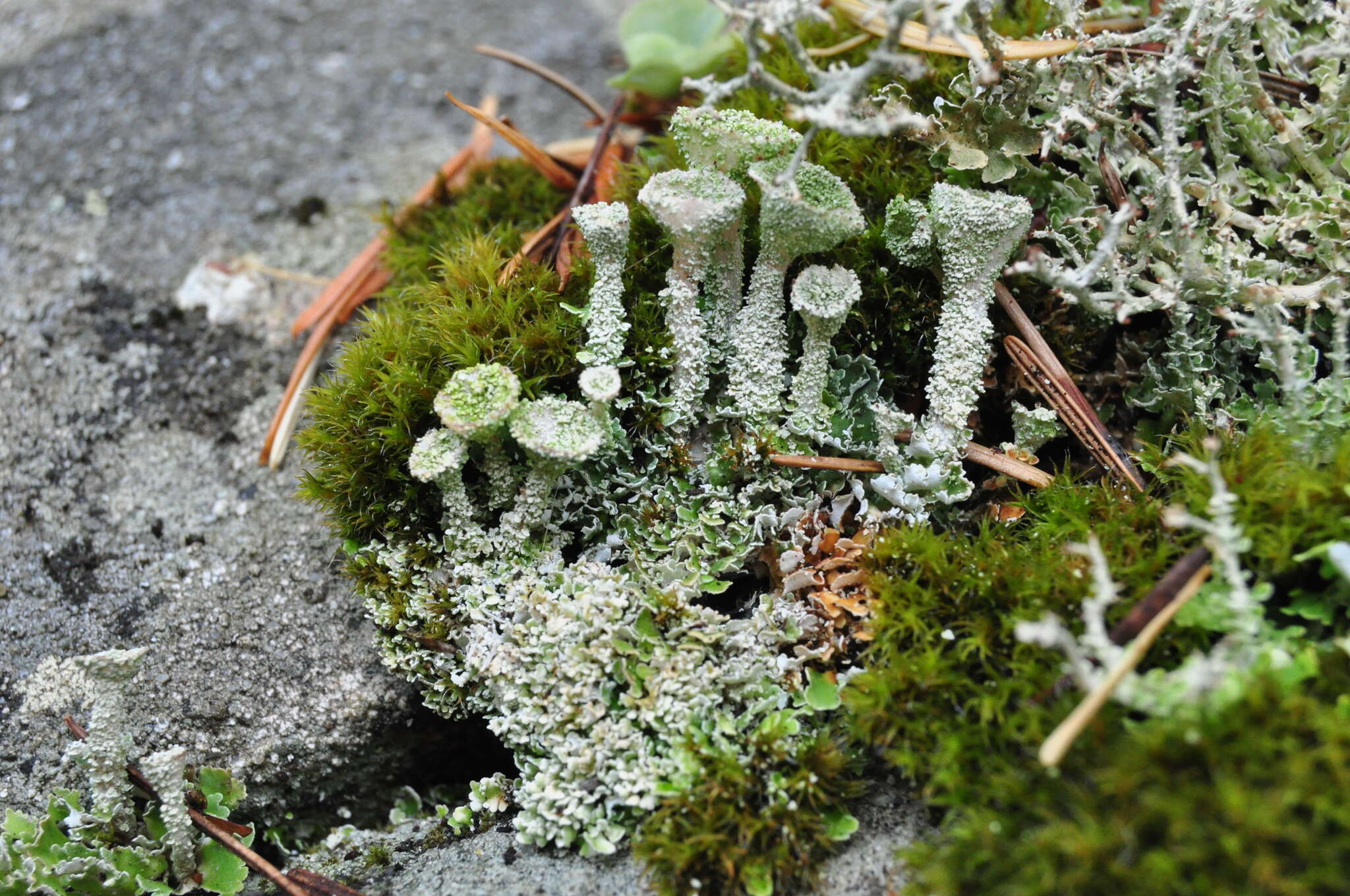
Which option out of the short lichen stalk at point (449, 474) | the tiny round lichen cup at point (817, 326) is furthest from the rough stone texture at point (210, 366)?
the tiny round lichen cup at point (817, 326)

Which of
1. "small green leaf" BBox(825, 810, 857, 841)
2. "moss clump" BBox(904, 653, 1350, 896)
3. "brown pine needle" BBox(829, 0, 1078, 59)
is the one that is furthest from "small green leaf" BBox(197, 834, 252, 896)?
"brown pine needle" BBox(829, 0, 1078, 59)

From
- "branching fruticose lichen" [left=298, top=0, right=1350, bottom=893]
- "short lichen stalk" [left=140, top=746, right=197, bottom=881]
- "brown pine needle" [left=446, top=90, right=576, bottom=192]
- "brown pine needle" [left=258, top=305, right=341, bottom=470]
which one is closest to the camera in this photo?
"branching fruticose lichen" [left=298, top=0, right=1350, bottom=893]

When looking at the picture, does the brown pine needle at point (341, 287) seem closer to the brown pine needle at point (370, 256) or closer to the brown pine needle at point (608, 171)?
the brown pine needle at point (370, 256)

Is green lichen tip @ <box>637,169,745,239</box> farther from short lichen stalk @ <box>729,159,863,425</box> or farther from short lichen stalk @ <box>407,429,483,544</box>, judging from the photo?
short lichen stalk @ <box>407,429,483,544</box>

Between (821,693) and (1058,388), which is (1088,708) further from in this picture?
(1058,388)

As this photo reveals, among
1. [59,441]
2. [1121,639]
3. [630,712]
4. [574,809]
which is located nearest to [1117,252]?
[1121,639]

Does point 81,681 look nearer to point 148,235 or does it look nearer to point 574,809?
point 574,809
